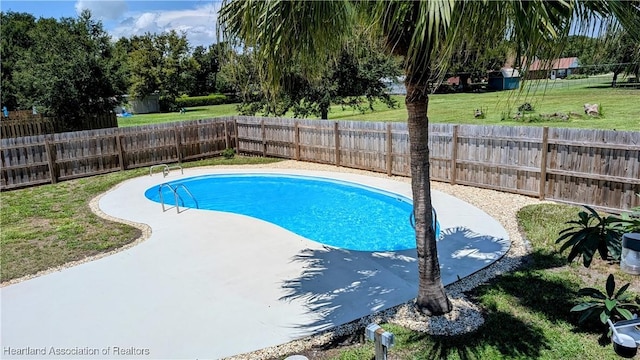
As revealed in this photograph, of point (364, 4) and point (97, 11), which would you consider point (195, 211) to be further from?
point (97, 11)

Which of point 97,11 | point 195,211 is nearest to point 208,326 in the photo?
point 195,211

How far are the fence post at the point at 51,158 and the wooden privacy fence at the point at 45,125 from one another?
5979 millimetres

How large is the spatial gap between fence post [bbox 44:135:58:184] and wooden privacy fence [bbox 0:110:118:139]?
5.98 meters

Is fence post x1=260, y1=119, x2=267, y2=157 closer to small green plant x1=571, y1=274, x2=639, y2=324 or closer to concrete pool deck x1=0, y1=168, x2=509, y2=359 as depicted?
concrete pool deck x1=0, y1=168, x2=509, y2=359

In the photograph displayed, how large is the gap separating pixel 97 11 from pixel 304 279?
2098 centimetres

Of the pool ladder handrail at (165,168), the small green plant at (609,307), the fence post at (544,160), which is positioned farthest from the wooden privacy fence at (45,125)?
the small green plant at (609,307)

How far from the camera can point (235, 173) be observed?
1527 cm

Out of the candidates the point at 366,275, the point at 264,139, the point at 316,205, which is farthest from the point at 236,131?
the point at 366,275

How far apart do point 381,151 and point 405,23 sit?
31.6 ft

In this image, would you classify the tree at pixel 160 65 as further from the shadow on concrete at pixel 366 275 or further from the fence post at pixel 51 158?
the shadow on concrete at pixel 366 275

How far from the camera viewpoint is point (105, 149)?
1533cm

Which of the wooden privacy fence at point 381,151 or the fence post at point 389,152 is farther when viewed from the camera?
the fence post at point 389,152

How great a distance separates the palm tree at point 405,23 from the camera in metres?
3.04

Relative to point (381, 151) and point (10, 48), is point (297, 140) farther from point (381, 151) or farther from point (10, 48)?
point (10, 48)
